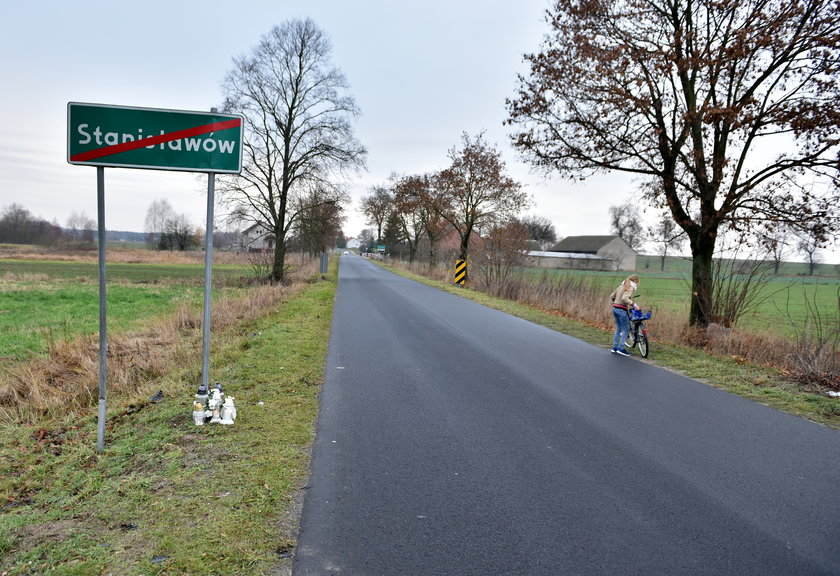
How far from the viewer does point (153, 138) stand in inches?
172

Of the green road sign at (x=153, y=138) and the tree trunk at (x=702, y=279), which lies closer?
the green road sign at (x=153, y=138)

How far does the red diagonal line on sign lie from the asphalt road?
9.77 ft

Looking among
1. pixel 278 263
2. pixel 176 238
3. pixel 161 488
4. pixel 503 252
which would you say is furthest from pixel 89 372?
pixel 176 238

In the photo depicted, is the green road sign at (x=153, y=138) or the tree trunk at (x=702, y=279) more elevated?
the green road sign at (x=153, y=138)

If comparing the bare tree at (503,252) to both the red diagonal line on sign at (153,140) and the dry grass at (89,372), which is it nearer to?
the dry grass at (89,372)

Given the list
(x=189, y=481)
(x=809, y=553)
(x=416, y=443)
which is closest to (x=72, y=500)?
(x=189, y=481)

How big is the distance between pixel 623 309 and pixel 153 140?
8.47 meters

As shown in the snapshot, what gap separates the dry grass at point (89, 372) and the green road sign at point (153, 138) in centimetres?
311

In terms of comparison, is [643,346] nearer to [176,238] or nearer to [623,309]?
[623,309]

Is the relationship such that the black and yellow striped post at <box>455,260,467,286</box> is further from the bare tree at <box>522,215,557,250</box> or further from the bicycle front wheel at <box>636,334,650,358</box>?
the bare tree at <box>522,215,557,250</box>

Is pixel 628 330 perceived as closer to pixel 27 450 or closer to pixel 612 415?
pixel 612 415

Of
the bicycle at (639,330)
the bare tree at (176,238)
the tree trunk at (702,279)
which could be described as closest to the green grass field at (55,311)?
the bicycle at (639,330)

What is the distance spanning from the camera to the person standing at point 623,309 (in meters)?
9.82

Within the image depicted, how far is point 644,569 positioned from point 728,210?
11443 mm
